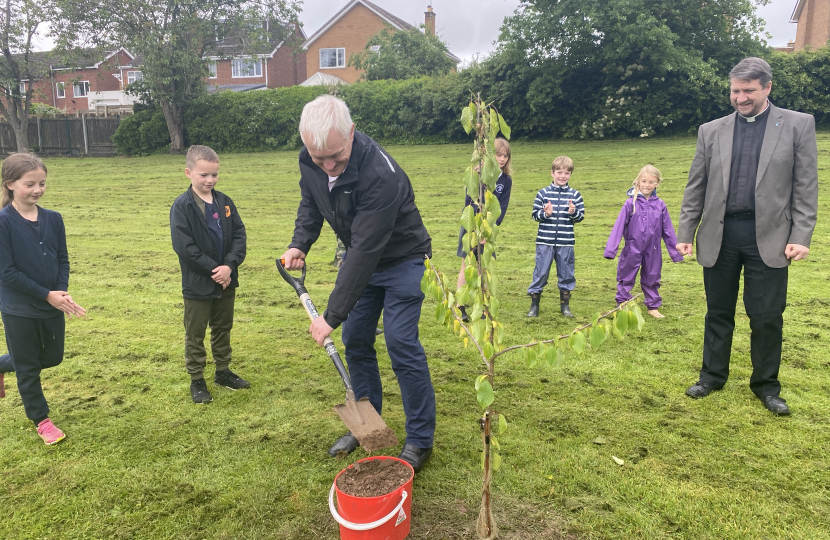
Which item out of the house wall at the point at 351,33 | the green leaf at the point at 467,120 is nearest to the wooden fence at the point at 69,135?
the house wall at the point at 351,33

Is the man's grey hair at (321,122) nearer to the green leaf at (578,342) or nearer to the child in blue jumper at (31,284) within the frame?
the green leaf at (578,342)

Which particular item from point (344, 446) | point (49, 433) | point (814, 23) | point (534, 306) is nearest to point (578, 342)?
point (344, 446)

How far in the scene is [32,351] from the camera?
3.85m

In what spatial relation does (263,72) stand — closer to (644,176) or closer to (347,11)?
(347,11)

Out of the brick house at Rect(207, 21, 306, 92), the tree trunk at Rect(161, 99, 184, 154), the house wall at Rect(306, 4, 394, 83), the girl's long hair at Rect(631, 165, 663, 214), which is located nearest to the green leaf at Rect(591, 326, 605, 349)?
the girl's long hair at Rect(631, 165, 663, 214)

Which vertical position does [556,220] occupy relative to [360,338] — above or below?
above

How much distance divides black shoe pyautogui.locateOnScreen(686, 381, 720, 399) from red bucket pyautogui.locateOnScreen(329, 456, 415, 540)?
2.63 m

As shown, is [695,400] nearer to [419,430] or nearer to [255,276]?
[419,430]

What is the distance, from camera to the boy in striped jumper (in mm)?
6425

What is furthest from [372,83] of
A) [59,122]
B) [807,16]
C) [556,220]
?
[807,16]

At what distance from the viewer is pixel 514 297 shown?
7.20 meters

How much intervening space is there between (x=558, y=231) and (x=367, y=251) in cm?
383

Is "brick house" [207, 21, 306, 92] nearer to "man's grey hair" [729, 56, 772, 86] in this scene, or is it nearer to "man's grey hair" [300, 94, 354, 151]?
"man's grey hair" [729, 56, 772, 86]

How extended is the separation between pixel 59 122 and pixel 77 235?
2215 cm
